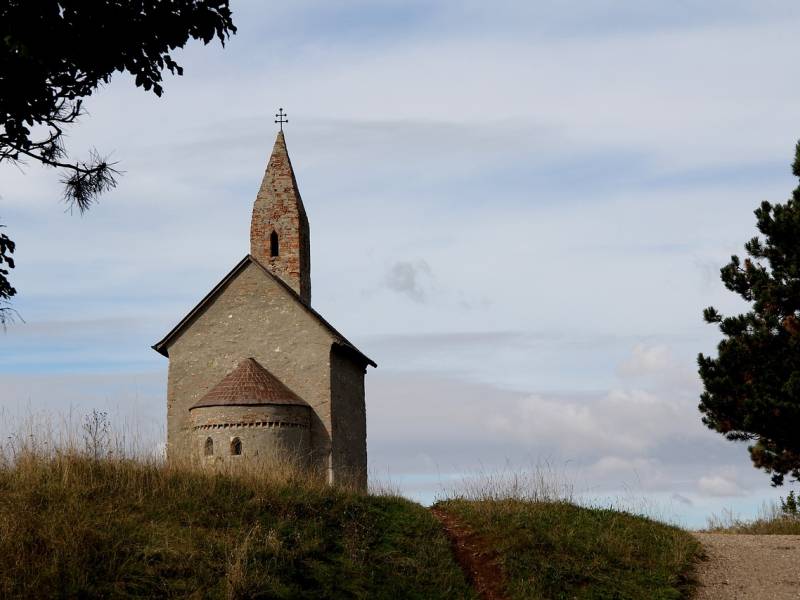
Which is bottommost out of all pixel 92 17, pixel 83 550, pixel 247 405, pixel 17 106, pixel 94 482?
pixel 83 550

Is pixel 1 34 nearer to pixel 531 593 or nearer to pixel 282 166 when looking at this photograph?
pixel 531 593

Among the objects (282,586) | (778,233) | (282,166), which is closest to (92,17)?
(282,586)

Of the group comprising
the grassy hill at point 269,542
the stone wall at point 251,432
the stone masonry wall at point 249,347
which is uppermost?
the stone masonry wall at point 249,347

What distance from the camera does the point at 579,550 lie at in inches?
625

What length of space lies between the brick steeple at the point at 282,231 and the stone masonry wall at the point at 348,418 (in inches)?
138

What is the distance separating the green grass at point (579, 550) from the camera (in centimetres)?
1464

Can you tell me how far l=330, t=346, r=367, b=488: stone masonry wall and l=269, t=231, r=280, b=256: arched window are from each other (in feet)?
→ 15.8

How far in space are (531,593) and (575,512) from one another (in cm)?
419

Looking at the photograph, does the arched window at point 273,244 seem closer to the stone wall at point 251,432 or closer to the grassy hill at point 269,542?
the stone wall at point 251,432

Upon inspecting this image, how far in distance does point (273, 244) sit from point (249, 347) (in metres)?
5.06

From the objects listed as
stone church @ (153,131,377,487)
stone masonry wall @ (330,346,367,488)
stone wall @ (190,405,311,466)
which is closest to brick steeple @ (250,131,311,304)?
stone church @ (153,131,377,487)

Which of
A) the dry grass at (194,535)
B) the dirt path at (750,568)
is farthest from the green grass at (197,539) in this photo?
the dirt path at (750,568)

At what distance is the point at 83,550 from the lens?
41.8 ft

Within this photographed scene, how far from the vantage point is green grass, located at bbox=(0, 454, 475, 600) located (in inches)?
491
